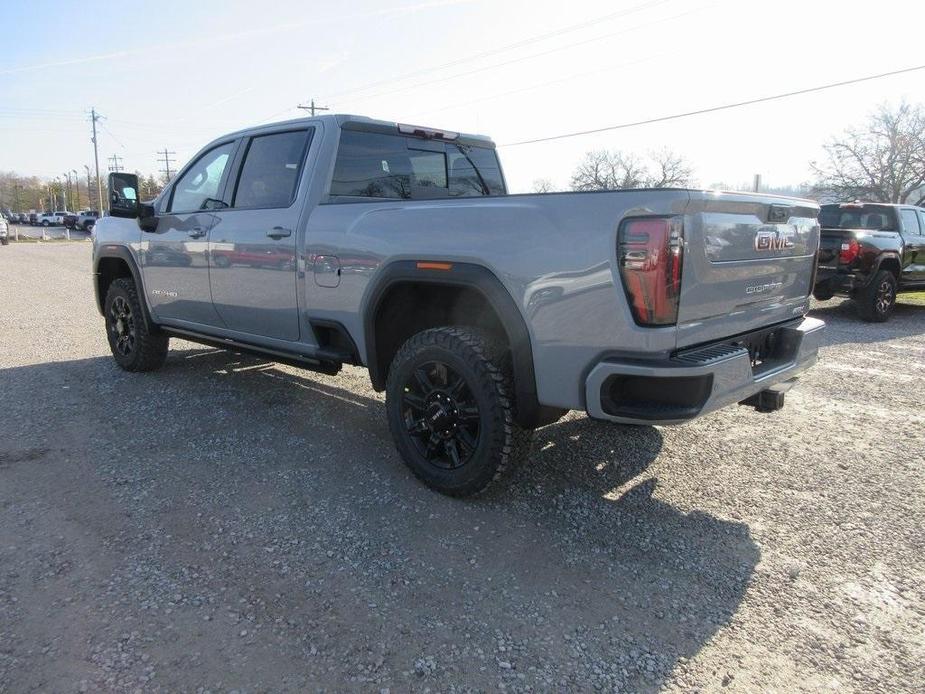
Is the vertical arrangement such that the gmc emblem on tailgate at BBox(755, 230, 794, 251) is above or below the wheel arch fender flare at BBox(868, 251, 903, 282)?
above

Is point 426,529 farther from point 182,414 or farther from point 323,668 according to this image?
point 182,414

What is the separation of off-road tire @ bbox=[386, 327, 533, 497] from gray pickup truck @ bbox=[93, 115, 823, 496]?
1 centimetres

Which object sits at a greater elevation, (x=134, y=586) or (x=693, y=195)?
(x=693, y=195)

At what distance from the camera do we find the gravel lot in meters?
2.25

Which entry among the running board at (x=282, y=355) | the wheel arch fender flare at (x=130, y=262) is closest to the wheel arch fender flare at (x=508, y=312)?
the running board at (x=282, y=355)

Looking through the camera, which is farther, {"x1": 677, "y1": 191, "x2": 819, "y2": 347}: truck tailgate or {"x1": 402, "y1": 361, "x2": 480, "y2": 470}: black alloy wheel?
{"x1": 402, "y1": 361, "x2": 480, "y2": 470}: black alloy wheel

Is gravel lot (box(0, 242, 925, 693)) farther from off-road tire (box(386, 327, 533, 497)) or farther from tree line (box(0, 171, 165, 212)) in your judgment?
tree line (box(0, 171, 165, 212))

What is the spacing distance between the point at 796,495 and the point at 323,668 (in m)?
2.67

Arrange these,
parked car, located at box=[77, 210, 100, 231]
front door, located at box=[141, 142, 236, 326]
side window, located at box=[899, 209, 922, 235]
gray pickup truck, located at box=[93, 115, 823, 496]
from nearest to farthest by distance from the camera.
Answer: gray pickup truck, located at box=[93, 115, 823, 496] < front door, located at box=[141, 142, 236, 326] < side window, located at box=[899, 209, 922, 235] < parked car, located at box=[77, 210, 100, 231]

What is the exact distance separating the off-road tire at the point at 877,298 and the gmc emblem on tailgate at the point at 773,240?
7.22 meters

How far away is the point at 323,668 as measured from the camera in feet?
7.29

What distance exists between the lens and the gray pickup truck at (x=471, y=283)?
→ 271 cm

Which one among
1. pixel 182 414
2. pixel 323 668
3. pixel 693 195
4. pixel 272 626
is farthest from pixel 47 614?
pixel 693 195

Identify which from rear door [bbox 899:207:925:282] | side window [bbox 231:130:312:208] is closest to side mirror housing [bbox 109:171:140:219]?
side window [bbox 231:130:312:208]
